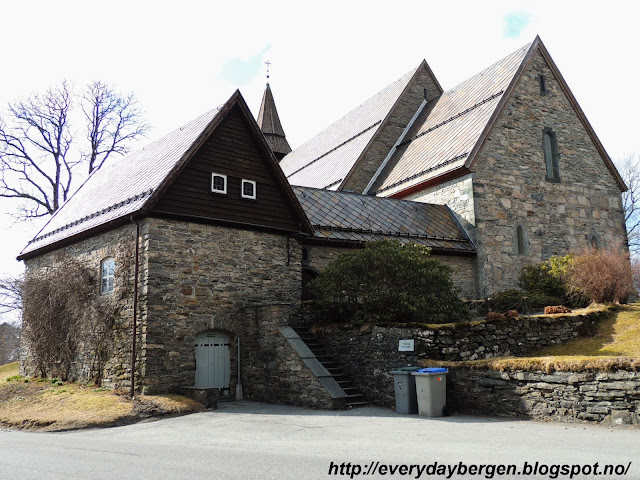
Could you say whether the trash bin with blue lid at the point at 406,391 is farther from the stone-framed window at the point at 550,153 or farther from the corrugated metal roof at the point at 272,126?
the corrugated metal roof at the point at 272,126

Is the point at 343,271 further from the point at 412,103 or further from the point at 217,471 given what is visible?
the point at 412,103

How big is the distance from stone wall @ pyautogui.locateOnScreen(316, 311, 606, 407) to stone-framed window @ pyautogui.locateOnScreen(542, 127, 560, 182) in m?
9.12

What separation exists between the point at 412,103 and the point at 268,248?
1564 cm

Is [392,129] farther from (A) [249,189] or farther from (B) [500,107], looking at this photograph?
(A) [249,189]

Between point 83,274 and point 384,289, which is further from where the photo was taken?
point 83,274

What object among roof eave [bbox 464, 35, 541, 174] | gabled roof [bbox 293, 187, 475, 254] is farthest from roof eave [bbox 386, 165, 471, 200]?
gabled roof [bbox 293, 187, 475, 254]

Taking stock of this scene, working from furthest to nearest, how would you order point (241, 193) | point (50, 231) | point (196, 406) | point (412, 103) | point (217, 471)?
point (412, 103), point (50, 231), point (241, 193), point (196, 406), point (217, 471)

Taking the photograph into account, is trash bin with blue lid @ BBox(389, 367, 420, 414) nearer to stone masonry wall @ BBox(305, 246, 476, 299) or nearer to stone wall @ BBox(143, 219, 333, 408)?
stone wall @ BBox(143, 219, 333, 408)

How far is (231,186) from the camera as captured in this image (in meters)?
16.9

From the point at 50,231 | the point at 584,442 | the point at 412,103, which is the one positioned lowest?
the point at 584,442

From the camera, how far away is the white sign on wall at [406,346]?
13.1 meters

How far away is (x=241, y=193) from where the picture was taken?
17.0 metres

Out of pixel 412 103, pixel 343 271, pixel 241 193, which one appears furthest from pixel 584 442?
pixel 412 103

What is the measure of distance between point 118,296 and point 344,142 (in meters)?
17.7
